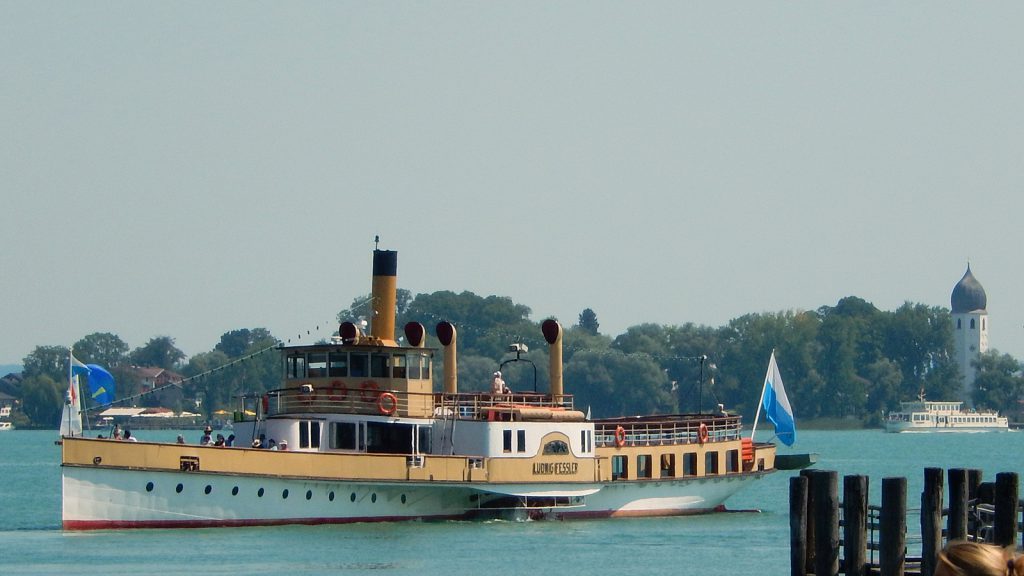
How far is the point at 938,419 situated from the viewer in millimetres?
185625

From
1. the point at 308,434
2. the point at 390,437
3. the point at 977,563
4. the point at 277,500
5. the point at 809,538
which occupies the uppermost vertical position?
the point at 977,563

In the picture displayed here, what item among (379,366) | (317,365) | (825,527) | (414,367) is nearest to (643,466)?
(414,367)

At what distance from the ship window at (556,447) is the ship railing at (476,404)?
3.57 feet

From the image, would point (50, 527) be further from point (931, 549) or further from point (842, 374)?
point (842, 374)

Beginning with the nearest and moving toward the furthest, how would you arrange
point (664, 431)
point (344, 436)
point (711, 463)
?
point (344, 436), point (664, 431), point (711, 463)

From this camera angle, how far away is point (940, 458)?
11656 cm

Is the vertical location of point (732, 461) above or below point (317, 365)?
below

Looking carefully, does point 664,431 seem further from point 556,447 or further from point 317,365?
point 317,365

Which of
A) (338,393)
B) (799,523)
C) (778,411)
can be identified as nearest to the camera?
(799,523)

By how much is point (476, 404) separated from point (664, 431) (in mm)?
7214

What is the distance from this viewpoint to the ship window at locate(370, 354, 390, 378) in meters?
45.2

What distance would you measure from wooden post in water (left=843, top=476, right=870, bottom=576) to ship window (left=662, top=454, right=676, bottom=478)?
2669 centimetres

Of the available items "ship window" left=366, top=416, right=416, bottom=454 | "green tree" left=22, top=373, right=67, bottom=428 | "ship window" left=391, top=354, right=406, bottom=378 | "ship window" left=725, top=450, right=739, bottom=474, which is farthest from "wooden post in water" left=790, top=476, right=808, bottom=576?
"green tree" left=22, top=373, right=67, bottom=428

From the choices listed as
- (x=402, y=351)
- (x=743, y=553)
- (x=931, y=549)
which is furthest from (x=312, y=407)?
(x=931, y=549)
